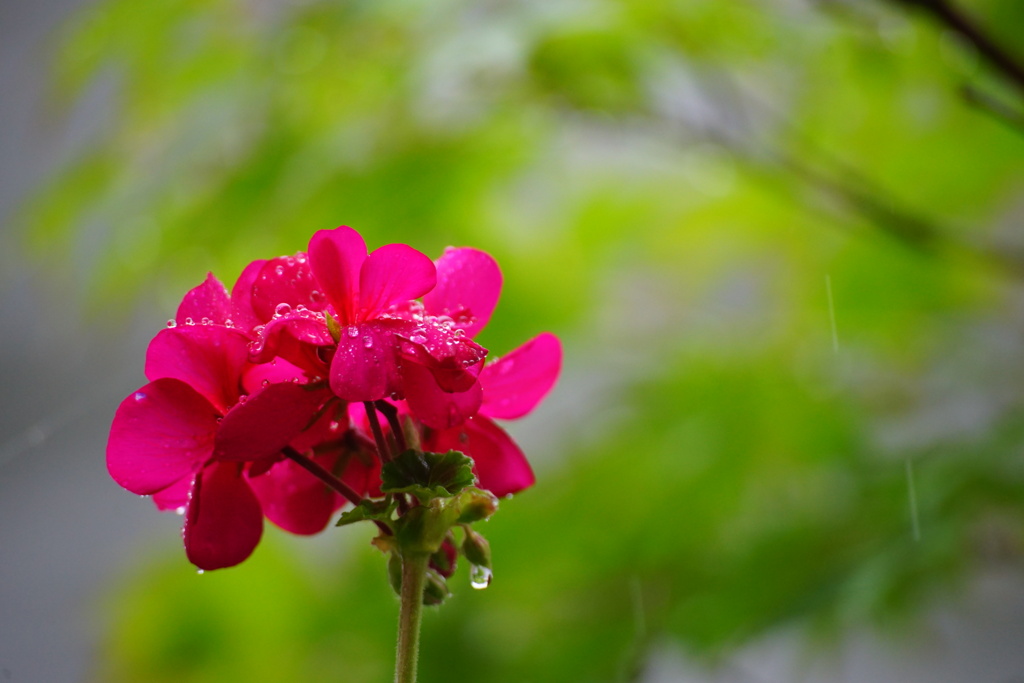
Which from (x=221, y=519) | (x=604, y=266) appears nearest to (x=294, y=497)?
(x=221, y=519)

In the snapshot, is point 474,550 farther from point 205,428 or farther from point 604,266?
point 604,266

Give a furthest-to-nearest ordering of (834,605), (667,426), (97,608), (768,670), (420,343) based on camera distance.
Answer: (768,670) < (97,608) < (667,426) < (834,605) < (420,343)

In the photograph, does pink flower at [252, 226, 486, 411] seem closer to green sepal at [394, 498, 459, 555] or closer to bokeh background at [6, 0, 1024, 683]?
green sepal at [394, 498, 459, 555]

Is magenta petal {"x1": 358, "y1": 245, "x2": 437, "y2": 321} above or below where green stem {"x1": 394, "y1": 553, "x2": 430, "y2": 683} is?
above

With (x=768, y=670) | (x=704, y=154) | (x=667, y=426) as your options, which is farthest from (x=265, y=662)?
(x=768, y=670)

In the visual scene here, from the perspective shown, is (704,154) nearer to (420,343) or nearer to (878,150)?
(878,150)

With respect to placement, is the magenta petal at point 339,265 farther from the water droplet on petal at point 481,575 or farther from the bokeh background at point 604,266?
the bokeh background at point 604,266

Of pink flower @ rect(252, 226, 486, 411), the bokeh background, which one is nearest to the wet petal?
pink flower @ rect(252, 226, 486, 411)
